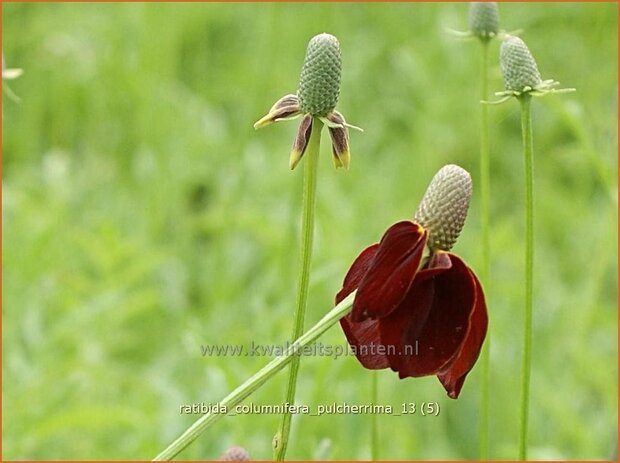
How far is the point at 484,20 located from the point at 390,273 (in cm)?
41

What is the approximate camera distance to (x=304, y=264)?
22.9 inches

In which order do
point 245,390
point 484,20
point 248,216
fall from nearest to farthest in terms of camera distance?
1. point 245,390
2. point 484,20
3. point 248,216

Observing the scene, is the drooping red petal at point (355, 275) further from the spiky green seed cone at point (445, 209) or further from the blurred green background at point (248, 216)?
the blurred green background at point (248, 216)

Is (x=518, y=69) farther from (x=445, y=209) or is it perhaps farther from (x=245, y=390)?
(x=245, y=390)

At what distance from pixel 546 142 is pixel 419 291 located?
2.09 metres

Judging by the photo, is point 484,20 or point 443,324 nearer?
point 443,324

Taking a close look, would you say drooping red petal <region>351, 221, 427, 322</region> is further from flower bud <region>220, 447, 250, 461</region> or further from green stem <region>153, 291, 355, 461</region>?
flower bud <region>220, 447, 250, 461</region>

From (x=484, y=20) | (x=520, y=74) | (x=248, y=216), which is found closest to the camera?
(x=520, y=74)

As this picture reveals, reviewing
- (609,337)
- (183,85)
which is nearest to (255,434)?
(609,337)

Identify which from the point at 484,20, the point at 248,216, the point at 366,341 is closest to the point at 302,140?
the point at 366,341

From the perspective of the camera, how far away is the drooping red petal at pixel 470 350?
0.61m

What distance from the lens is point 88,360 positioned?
1.50 meters

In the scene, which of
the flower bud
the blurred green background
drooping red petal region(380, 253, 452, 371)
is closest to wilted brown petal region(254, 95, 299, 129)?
drooping red petal region(380, 253, 452, 371)

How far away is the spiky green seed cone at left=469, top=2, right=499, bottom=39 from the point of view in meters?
0.92
